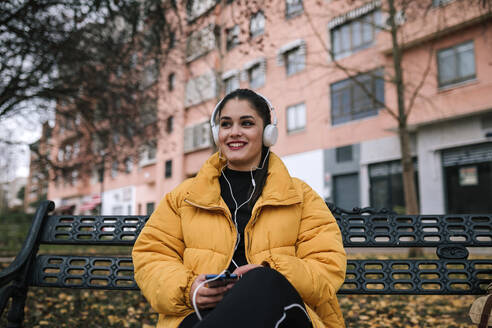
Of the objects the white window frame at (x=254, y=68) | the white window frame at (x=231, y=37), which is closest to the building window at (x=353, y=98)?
the white window frame at (x=254, y=68)

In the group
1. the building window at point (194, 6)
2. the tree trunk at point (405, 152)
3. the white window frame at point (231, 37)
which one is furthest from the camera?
the tree trunk at point (405, 152)

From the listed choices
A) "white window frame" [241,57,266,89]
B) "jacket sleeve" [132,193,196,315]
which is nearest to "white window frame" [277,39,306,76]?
"white window frame" [241,57,266,89]

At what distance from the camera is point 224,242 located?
2.11 meters

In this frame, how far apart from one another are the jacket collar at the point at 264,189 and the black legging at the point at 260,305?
1.71 feet

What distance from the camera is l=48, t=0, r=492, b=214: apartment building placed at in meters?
13.4

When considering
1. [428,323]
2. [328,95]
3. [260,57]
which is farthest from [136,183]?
[428,323]

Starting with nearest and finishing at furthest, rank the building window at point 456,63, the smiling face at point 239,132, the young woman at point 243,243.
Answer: the young woman at point 243,243, the smiling face at point 239,132, the building window at point 456,63

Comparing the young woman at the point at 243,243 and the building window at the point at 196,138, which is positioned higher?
the building window at the point at 196,138

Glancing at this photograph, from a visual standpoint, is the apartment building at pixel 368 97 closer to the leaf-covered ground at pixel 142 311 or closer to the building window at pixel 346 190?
the building window at pixel 346 190

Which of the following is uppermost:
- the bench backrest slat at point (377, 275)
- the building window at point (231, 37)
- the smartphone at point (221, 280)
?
the building window at point (231, 37)

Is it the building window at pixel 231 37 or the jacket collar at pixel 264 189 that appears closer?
the jacket collar at pixel 264 189

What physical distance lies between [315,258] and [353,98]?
16874mm

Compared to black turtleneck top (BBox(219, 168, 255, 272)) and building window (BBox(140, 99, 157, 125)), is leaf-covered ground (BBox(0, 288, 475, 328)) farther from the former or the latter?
building window (BBox(140, 99, 157, 125))

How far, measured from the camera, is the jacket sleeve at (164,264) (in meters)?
1.88
